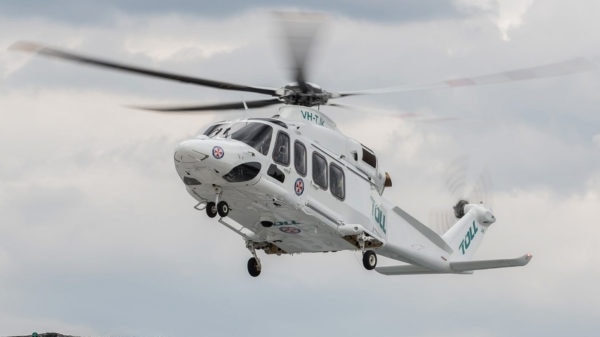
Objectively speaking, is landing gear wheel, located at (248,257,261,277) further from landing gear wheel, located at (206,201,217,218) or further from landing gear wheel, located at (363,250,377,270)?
landing gear wheel, located at (206,201,217,218)

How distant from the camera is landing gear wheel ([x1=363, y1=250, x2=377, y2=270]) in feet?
168

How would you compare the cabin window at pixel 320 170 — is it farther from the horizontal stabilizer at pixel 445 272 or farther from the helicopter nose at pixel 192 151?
the horizontal stabilizer at pixel 445 272

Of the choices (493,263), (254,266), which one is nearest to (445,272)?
(493,263)

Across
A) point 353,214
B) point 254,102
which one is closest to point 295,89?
point 254,102

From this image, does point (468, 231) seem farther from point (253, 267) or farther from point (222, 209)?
point (222, 209)

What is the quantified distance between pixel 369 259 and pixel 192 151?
937cm

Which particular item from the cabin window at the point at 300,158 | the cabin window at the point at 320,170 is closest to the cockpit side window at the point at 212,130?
the cabin window at the point at 300,158

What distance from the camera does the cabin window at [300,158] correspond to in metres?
48.1

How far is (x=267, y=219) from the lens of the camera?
48781mm

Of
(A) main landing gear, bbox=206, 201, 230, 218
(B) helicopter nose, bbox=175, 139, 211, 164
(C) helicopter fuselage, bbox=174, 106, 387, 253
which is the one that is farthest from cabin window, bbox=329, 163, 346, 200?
(B) helicopter nose, bbox=175, 139, 211, 164

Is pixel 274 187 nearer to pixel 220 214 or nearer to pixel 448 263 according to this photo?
pixel 220 214

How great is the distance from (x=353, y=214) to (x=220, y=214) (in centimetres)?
610

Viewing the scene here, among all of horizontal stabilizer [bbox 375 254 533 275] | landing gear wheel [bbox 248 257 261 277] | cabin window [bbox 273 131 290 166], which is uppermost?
horizontal stabilizer [bbox 375 254 533 275]

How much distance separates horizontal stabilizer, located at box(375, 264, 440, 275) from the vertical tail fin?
185cm
